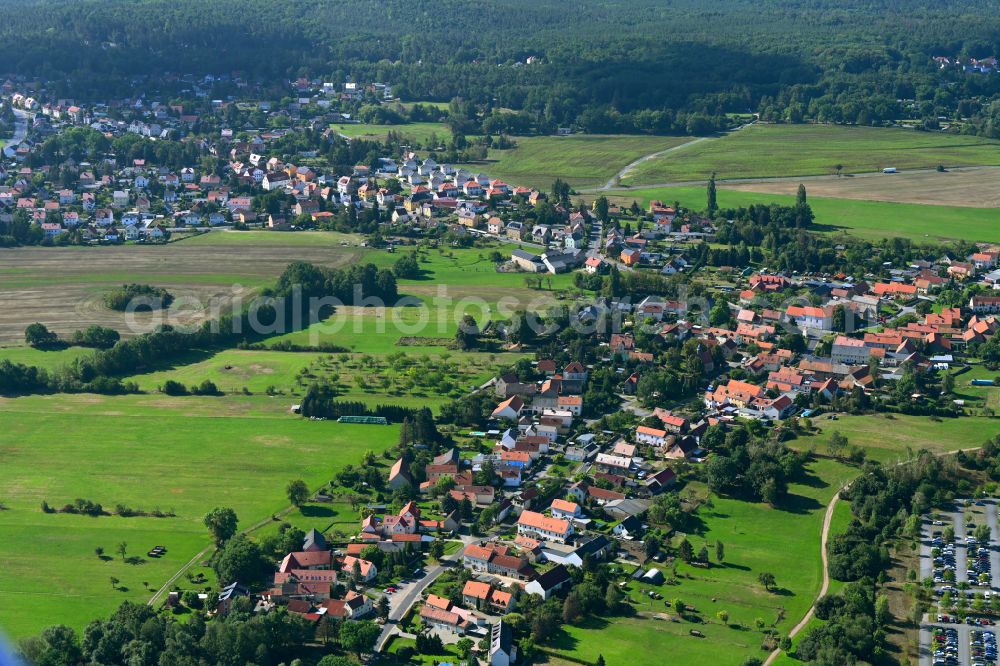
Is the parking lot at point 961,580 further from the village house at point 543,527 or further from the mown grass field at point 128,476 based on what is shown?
the mown grass field at point 128,476

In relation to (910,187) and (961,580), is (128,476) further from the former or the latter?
(910,187)

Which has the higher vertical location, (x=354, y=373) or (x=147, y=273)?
(x=147, y=273)

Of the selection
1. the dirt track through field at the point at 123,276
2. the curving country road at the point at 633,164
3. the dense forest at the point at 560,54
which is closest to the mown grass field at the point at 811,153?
the curving country road at the point at 633,164

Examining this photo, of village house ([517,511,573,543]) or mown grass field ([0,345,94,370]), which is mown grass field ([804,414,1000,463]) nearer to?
village house ([517,511,573,543])

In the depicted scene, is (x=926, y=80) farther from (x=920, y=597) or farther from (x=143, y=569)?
(x=143, y=569)

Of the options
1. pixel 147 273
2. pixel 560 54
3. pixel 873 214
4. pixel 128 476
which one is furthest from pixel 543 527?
pixel 560 54

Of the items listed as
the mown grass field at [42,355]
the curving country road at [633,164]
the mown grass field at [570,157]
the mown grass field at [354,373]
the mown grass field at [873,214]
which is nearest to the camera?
the mown grass field at [354,373]
